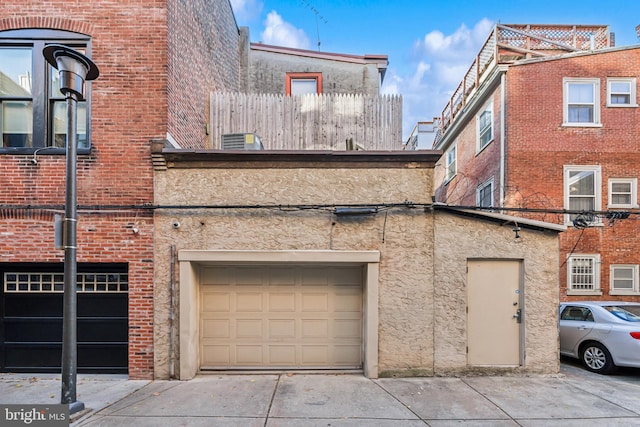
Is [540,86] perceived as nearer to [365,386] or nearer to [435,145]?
[435,145]

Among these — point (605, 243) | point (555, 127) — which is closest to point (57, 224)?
point (555, 127)

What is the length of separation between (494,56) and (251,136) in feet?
36.8

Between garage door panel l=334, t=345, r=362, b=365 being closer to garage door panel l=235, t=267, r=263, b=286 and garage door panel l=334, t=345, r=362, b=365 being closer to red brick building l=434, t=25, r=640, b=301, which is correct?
garage door panel l=235, t=267, r=263, b=286

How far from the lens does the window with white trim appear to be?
41.5 ft

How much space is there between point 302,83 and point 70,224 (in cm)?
788

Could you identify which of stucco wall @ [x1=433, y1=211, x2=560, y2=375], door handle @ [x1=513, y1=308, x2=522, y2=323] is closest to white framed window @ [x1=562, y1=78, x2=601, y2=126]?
stucco wall @ [x1=433, y1=211, x2=560, y2=375]

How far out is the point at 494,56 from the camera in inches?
554

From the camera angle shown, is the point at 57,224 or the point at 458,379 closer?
the point at 57,224

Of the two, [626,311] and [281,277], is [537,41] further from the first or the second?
[281,277]

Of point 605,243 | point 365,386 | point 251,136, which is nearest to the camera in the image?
point 365,386

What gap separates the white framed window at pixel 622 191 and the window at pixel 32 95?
52.7 feet

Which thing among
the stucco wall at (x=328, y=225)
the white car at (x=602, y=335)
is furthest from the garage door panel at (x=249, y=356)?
the white car at (x=602, y=335)

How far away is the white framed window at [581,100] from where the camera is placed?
1311cm

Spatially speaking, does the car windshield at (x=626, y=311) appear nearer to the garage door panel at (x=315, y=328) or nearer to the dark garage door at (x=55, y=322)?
the garage door panel at (x=315, y=328)
